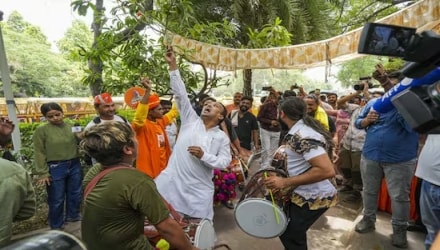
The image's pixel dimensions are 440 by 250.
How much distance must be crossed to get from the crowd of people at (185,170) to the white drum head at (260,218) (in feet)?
0.53

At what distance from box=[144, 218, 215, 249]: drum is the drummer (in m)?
0.56

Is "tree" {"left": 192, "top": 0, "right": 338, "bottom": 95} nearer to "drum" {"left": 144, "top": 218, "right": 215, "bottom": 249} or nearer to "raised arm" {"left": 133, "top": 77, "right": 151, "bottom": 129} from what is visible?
"raised arm" {"left": 133, "top": 77, "right": 151, "bottom": 129}

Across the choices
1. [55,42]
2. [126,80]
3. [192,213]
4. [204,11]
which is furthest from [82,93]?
[192,213]

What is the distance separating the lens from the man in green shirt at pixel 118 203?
1347 mm

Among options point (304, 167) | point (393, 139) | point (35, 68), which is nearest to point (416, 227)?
point (393, 139)

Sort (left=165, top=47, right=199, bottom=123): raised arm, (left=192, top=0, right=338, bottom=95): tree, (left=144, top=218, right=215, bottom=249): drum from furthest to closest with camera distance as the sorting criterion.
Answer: (left=192, top=0, right=338, bottom=95): tree, (left=165, top=47, right=199, bottom=123): raised arm, (left=144, top=218, right=215, bottom=249): drum

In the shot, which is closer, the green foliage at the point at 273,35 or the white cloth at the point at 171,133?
the white cloth at the point at 171,133

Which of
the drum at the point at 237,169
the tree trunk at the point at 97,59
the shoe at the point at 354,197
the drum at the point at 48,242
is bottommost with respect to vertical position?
the shoe at the point at 354,197

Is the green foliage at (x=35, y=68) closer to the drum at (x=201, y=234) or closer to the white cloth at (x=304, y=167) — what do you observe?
the drum at (x=201, y=234)

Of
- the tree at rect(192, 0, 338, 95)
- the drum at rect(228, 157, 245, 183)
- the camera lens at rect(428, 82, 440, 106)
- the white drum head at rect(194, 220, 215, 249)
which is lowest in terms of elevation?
the drum at rect(228, 157, 245, 183)

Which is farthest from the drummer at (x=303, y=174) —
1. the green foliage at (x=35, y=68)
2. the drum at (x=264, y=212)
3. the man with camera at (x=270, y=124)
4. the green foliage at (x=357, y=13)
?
the green foliage at (x=35, y=68)

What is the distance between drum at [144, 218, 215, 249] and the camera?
180cm

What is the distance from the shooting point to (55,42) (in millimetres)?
32531

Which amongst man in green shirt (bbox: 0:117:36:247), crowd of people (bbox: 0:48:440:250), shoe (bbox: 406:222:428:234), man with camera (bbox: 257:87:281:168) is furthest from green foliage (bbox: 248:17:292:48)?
man in green shirt (bbox: 0:117:36:247)
